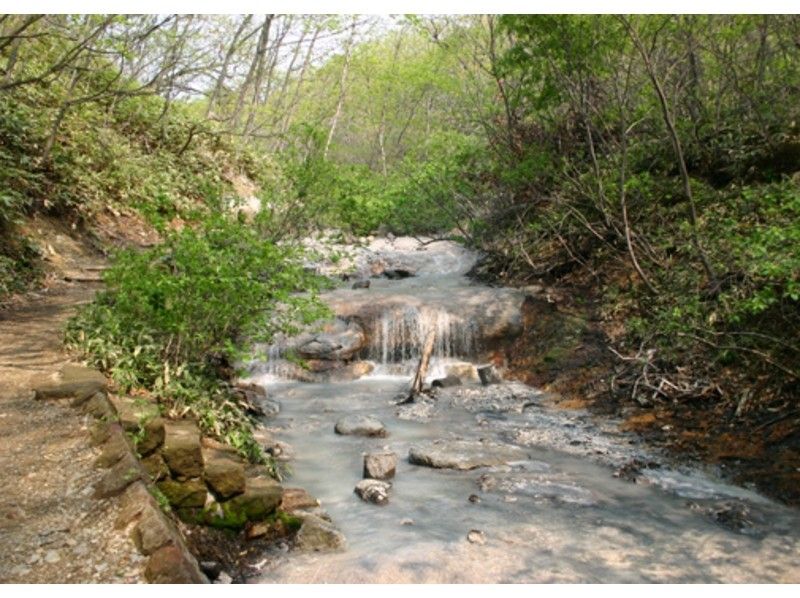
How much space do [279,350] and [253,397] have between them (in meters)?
2.28

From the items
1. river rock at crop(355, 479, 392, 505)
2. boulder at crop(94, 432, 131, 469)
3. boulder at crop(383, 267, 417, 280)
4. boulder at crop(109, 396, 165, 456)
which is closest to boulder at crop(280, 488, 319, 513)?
river rock at crop(355, 479, 392, 505)

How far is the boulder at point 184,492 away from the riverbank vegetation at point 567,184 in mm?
1676

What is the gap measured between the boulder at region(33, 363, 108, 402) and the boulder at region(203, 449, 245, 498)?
3.42 ft

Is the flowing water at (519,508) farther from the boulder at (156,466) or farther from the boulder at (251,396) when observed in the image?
the boulder at (156,466)

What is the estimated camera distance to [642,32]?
8.40 metres

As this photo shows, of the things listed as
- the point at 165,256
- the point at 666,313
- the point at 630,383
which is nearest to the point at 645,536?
the point at 666,313

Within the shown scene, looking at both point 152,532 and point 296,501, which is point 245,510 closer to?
point 296,501

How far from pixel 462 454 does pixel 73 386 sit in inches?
149

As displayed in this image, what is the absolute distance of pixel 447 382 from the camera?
9.74 m

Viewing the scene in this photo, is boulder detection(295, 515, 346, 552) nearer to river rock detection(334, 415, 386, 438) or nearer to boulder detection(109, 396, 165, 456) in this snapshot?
boulder detection(109, 396, 165, 456)

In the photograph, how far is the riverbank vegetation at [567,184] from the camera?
6316 millimetres

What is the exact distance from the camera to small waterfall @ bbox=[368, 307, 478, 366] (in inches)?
438

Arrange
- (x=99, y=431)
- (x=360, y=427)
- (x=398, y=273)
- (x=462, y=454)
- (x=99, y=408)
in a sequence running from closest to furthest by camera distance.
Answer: (x=99, y=431) < (x=99, y=408) < (x=462, y=454) < (x=360, y=427) < (x=398, y=273)

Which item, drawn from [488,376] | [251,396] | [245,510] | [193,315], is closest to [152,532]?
[245,510]
